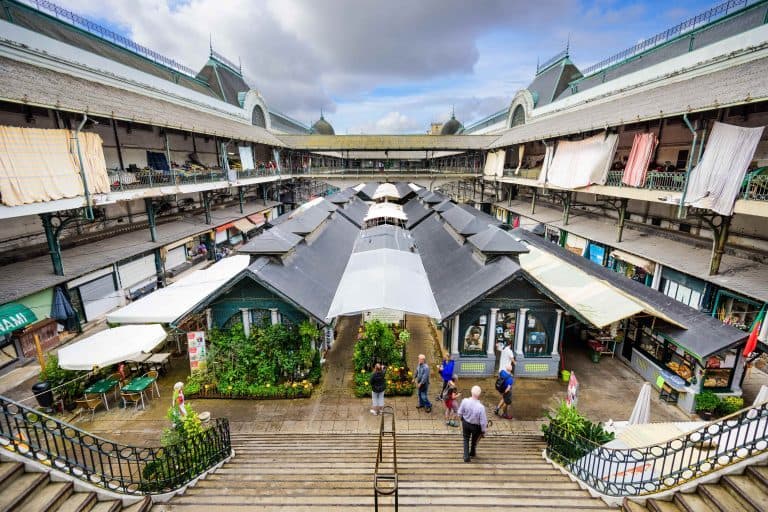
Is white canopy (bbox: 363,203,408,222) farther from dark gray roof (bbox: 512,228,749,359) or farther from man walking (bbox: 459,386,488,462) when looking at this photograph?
man walking (bbox: 459,386,488,462)

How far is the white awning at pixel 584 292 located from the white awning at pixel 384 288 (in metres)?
3.64

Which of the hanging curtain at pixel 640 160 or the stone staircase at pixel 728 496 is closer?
the stone staircase at pixel 728 496

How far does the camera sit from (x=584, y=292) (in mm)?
11859

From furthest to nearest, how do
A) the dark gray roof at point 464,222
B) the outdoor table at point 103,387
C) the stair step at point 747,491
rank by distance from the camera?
1. the dark gray roof at point 464,222
2. the outdoor table at point 103,387
3. the stair step at point 747,491

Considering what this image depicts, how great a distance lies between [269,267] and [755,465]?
11196mm

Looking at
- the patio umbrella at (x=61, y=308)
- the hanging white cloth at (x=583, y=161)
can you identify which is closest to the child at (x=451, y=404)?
the patio umbrella at (x=61, y=308)

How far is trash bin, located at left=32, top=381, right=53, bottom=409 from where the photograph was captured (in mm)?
9508

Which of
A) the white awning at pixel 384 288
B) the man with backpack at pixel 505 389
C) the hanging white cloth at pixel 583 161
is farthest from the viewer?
the hanging white cloth at pixel 583 161

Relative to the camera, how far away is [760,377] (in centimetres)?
1139

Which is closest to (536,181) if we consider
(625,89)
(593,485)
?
(625,89)

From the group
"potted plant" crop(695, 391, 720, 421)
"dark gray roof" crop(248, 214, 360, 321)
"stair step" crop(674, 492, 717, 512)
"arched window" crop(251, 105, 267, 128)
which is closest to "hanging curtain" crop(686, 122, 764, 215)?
"potted plant" crop(695, 391, 720, 421)

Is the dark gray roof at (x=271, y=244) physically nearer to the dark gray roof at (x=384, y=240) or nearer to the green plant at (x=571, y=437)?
the dark gray roof at (x=384, y=240)

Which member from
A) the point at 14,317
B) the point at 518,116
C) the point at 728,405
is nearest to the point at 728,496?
the point at 728,405

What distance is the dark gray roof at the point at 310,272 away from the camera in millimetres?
10555
